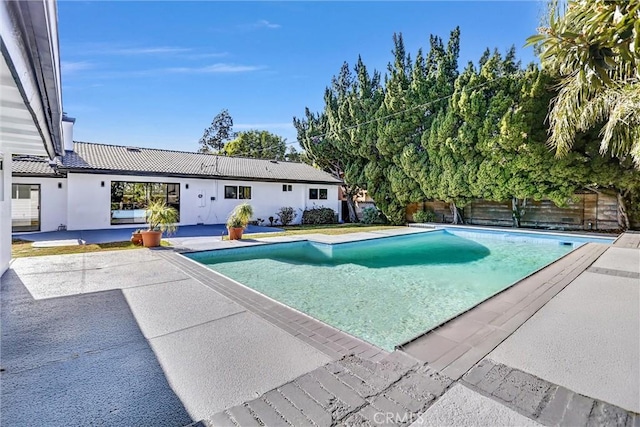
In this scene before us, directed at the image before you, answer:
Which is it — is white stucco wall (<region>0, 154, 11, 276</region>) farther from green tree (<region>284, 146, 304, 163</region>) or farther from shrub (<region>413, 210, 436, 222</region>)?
green tree (<region>284, 146, 304, 163</region>)

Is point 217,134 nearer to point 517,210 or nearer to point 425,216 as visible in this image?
point 425,216

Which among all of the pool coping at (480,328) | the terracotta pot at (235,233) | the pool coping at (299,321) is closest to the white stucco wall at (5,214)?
the pool coping at (299,321)

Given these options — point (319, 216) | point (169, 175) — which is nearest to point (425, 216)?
point (319, 216)

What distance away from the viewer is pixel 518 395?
2520 millimetres

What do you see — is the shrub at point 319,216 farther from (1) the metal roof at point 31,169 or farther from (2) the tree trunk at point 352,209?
(1) the metal roof at point 31,169

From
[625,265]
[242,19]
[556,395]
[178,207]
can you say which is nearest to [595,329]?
[556,395]

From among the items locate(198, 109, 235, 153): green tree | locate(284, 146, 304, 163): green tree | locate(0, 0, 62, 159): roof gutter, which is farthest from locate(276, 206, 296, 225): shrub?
locate(198, 109, 235, 153): green tree

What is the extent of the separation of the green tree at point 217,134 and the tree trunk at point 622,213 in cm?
4406

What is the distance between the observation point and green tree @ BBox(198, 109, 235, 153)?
154 feet

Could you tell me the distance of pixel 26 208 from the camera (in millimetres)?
14406

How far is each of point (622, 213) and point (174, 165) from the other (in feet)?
75.5

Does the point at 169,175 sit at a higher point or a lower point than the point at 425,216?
higher

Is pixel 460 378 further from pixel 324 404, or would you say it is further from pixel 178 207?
pixel 178 207

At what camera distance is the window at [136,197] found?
15.6 m
